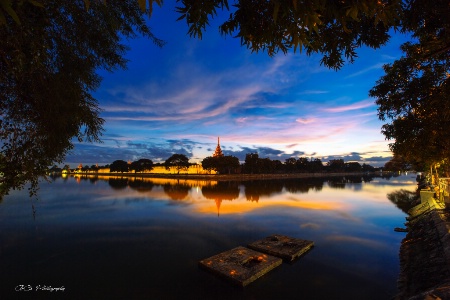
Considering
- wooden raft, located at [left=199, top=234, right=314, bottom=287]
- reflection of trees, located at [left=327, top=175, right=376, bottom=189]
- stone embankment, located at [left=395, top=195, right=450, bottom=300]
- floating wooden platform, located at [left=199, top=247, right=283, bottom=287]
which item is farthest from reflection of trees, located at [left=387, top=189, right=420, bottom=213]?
reflection of trees, located at [left=327, top=175, right=376, bottom=189]

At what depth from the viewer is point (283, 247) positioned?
55.6ft

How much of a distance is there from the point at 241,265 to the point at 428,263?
30.2 ft

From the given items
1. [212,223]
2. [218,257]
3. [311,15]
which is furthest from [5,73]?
[212,223]

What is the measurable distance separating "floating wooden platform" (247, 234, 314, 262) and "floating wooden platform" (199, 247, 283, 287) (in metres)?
1.05

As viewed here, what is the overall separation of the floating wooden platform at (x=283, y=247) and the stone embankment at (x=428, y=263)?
5635 mm

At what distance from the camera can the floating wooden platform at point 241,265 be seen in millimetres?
12526

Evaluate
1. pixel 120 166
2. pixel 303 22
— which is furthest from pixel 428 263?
pixel 120 166

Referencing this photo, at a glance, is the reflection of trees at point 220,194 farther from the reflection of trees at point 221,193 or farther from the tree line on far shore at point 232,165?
the tree line on far shore at point 232,165

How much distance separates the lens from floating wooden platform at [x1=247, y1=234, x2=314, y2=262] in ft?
51.9

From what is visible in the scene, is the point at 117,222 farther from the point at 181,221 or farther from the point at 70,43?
the point at 70,43

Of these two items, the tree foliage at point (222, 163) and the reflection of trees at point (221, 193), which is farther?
the tree foliage at point (222, 163)

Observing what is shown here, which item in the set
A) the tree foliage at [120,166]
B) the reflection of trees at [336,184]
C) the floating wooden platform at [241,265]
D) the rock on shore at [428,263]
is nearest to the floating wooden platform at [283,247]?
the floating wooden platform at [241,265]

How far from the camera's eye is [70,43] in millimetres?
5906

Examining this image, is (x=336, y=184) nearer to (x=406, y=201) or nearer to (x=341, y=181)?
(x=341, y=181)
